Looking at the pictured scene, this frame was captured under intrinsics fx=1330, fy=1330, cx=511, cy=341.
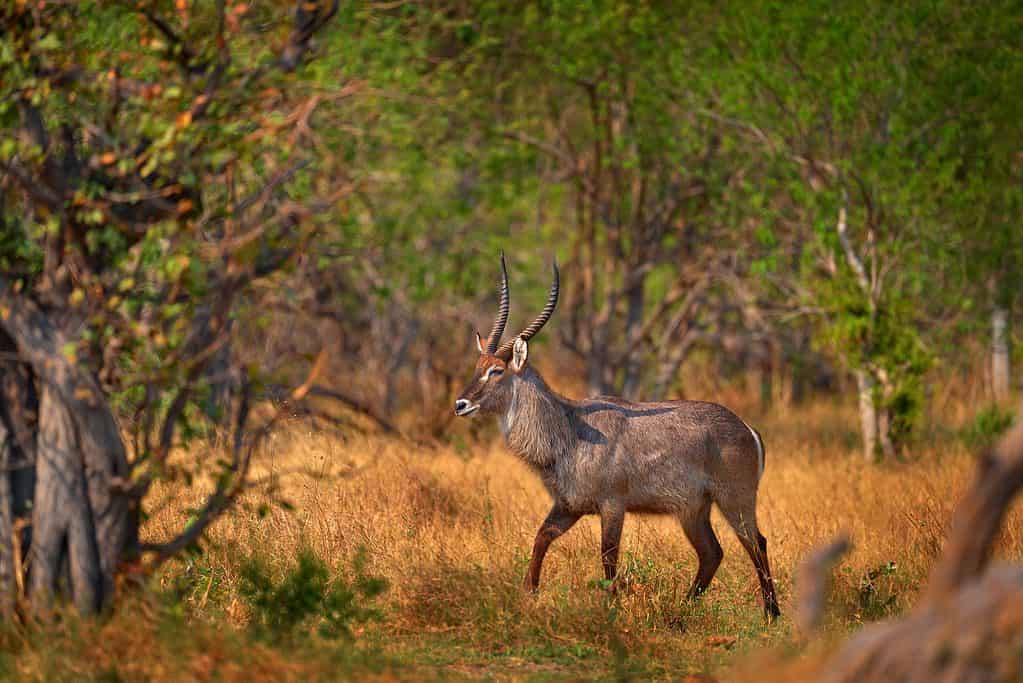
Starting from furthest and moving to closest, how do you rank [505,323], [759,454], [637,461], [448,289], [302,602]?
[448,289]
[505,323]
[759,454]
[637,461]
[302,602]

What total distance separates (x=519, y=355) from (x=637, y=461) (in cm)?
105

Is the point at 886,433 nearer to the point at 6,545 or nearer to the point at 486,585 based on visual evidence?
the point at 486,585

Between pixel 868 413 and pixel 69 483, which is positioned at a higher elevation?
pixel 69 483

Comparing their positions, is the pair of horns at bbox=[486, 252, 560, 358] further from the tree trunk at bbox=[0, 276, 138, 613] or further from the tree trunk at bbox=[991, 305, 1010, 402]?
the tree trunk at bbox=[991, 305, 1010, 402]

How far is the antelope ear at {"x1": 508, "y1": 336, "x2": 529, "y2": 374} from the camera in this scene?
830 cm

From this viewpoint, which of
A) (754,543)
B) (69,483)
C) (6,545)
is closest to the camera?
(69,483)

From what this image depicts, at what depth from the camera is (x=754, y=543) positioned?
25.3 ft

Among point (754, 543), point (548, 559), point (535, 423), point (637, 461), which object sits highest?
point (535, 423)

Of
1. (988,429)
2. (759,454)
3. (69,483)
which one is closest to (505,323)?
(759,454)

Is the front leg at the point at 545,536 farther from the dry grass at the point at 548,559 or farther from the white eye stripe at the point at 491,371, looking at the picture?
the white eye stripe at the point at 491,371

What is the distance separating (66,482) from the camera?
5156 millimetres

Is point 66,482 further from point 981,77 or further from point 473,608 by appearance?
point 981,77

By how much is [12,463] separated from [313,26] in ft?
7.00

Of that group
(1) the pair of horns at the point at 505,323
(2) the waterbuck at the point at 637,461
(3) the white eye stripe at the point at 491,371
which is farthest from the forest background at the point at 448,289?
(1) the pair of horns at the point at 505,323
